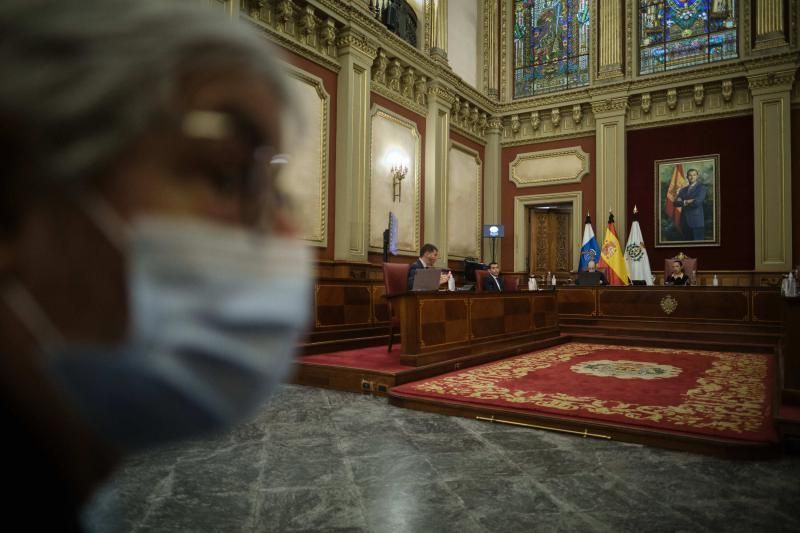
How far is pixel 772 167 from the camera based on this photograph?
9.27m

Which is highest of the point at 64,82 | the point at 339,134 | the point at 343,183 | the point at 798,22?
the point at 798,22

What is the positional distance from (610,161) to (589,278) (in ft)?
10.0

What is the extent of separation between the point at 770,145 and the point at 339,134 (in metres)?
7.31

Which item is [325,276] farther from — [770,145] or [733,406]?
[770,145]

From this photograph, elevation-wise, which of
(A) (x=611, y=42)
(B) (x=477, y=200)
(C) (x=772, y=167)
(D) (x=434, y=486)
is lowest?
(D) (x=434, y=486)

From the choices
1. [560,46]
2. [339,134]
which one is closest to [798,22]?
[560,46]

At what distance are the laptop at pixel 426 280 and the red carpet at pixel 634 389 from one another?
840 millimetres

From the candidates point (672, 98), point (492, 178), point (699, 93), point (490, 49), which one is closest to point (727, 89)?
point (699, 93)

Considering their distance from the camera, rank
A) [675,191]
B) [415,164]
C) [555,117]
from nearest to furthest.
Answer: [415,164], [675,191], [555,117]

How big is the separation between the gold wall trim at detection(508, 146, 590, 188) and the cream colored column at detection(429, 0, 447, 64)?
294 cm

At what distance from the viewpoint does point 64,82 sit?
34 centimetres

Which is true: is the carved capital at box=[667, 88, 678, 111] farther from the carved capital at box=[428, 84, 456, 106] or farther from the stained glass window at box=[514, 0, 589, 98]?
the carved capital at box=[428, 84, 456, 106]

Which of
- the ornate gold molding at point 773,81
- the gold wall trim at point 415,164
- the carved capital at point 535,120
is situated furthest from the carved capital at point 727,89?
the gold wall trim at point 415,164

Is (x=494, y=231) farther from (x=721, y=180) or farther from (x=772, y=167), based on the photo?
(x=772, y=167)
